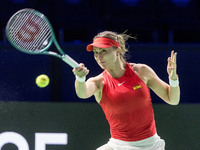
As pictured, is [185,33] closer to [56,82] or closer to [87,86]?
[56,82]

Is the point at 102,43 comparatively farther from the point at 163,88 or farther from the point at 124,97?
the point at 163,88

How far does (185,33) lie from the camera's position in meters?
7.95

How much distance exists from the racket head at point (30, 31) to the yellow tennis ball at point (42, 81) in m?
1.41

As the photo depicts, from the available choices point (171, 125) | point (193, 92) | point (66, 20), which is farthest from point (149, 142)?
point (66, 20)

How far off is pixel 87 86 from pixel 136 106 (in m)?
0.43

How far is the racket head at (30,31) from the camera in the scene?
3.51 meters

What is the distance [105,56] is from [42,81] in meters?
1.78

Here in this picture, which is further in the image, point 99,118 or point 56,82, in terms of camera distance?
point 56,82

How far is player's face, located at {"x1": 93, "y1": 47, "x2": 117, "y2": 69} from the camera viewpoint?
336cm

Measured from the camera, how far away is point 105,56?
340cm

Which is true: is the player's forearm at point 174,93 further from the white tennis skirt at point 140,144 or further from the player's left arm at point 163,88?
the white tennis skirt at point 140,144

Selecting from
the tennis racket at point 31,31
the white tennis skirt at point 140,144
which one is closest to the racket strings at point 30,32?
the tennis racket at point 31,31

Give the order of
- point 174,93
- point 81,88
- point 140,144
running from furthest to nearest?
point 174,93 < point 140,144 < point 81,88

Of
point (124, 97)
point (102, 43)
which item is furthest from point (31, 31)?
point (124, 97)
